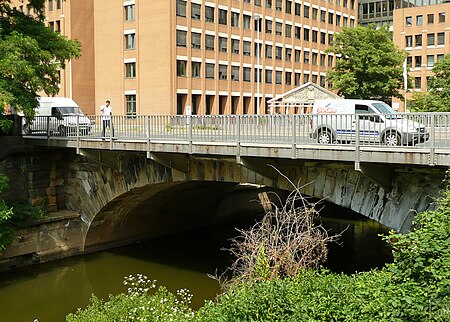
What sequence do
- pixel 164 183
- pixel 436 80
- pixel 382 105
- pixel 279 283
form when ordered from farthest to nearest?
pixel 436 80
pixel 164 183
pixel 382 105
pixel 279 283

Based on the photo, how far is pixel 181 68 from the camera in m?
51.1

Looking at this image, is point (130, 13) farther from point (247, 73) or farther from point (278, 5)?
point (278, 5)

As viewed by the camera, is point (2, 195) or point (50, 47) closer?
point (50, 47)

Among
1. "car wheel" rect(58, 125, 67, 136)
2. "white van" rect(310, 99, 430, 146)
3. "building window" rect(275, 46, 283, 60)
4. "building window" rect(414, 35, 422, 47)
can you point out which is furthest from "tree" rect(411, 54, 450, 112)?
"building window" rect(414, 35, 422, 47)

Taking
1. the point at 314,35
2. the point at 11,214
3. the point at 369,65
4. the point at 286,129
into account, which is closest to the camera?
the point at 286,129

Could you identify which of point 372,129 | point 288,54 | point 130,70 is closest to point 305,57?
point 288,54

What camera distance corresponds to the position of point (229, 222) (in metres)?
33.8

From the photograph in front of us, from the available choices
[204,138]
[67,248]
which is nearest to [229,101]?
[67,248]

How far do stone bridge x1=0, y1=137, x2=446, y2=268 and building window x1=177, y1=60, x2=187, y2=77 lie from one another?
62.6ft

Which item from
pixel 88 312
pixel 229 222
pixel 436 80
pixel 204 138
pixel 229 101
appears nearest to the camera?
pixel 88 312

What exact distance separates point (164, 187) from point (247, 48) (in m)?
37.4

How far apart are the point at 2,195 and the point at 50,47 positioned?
6429mm

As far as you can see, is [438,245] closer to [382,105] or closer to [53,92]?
[382,105]

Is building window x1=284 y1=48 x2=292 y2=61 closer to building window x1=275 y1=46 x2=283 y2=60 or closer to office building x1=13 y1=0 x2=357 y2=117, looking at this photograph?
office building x1=13 y1=0 x2=357 y2=117
